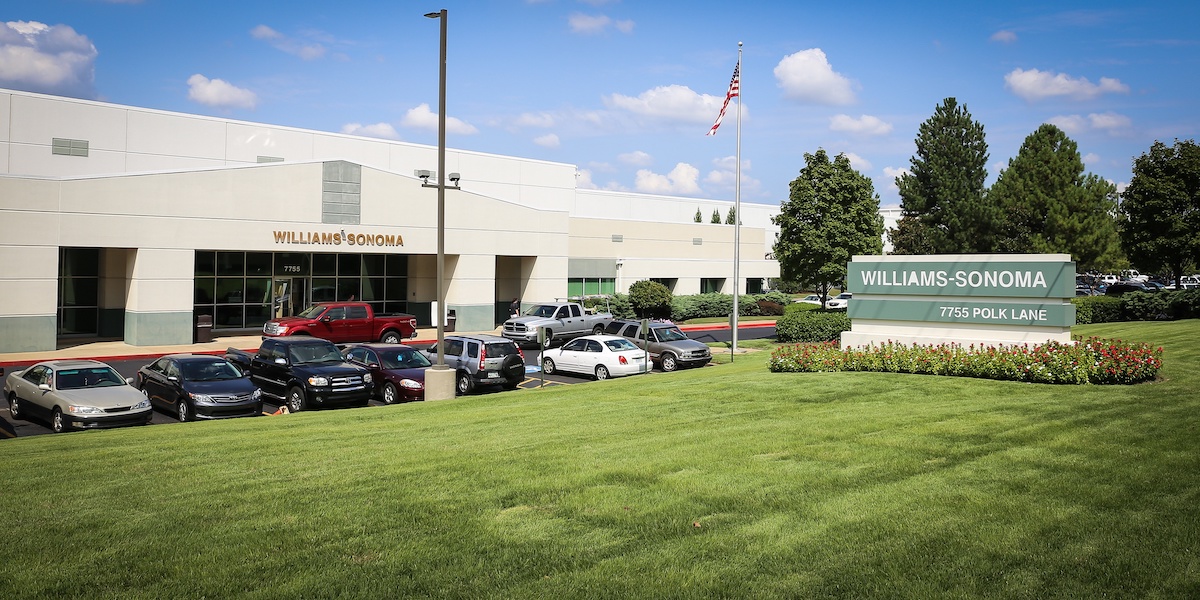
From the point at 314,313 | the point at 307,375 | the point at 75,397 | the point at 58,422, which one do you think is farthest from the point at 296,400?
the point at 314,313

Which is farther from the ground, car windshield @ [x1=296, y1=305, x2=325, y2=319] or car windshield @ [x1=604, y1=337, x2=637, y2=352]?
car windshield @ [x1=296, y1=305, x2=325, y2=319]

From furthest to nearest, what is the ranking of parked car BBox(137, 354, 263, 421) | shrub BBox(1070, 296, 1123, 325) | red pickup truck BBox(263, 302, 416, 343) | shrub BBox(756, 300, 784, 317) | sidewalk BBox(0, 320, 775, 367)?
shrub BBox(756, 300, 784, 317) → shrub BBox(1070, 296, 1123, 325) → red pickup truck BBox(263, 302, 416, 343) → sidewalk BBox(0, 320, 775, 367) → parked car BBox(137, 354, 263, 421)

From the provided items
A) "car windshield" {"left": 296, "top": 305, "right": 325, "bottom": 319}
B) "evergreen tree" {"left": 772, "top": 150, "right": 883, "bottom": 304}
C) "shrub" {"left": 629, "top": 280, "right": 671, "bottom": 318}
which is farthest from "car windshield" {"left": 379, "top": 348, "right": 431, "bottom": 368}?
"shrub" {"left": 629, "top": 280, "right": 671, "bottom": 318}

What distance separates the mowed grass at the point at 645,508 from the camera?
19.6 feet

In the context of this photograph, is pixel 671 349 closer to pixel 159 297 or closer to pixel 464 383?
pixel 464 383

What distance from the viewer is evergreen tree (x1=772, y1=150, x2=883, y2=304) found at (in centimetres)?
3559

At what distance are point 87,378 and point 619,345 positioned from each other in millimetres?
13787

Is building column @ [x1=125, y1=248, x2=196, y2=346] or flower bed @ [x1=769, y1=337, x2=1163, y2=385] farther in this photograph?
building column @ [x1=125, y1=248, x2=196, y2=346]

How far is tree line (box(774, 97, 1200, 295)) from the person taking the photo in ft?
119

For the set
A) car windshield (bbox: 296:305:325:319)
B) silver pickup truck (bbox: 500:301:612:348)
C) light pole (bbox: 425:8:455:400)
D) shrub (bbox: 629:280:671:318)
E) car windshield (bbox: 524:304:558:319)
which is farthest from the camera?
shrub (bbox: 629:280:671:318)

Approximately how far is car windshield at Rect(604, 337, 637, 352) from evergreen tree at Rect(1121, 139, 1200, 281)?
26.9m

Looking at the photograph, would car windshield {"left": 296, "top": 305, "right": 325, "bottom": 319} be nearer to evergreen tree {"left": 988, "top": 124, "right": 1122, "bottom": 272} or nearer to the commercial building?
the commercial building

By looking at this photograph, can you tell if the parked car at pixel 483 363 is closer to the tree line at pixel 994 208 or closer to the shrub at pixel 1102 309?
the tree line at pixel 994 208

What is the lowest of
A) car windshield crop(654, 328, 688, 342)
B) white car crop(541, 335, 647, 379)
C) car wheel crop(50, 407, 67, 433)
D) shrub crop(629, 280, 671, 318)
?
car wheel crop(50, 407, 67, 433)
